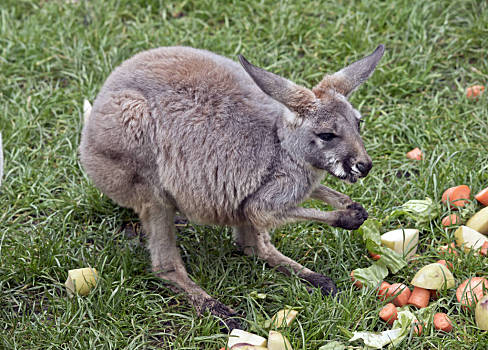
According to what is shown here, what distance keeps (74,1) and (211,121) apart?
323cm

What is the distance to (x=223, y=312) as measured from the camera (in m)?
4.11

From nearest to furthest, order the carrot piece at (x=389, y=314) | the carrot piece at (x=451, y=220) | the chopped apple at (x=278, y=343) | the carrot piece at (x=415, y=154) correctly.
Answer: the chopped apple at (x=278, y=343), the carrot piece at (x=389, y=314), the carrot piece at (x=451, y=220), the carrot piece at (x=415, y=154)

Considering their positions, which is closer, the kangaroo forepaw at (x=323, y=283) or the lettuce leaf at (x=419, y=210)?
the kangaroo forepaw at (x=323, y=283)

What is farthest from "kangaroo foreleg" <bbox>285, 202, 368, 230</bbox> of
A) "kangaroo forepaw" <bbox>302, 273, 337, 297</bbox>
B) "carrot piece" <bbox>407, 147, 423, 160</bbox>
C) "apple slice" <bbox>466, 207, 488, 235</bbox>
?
"carrot piece" <bbox>407, 147, 423, 160</bbox>

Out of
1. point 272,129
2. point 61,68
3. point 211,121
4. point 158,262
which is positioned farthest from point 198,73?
point 61,68

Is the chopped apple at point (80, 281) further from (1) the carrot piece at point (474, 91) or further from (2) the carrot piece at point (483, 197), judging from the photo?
(1) the carrot piece at point (474, 91)

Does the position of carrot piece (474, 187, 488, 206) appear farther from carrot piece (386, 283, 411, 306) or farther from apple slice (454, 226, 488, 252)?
carrot piece (386, 283, 411, 306)

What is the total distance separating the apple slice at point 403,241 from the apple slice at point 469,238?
0.28m

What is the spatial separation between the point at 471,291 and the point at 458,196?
0.93m

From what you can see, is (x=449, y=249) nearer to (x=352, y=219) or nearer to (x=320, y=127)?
(x=352, y=219)

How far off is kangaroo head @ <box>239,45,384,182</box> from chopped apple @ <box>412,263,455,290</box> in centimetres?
78

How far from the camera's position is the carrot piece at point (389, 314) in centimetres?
390

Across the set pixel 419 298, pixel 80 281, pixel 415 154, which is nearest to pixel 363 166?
pixel 419 298

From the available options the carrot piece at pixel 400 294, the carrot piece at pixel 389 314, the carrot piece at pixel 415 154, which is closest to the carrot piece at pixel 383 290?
the carrot piece at pixel 400 294
